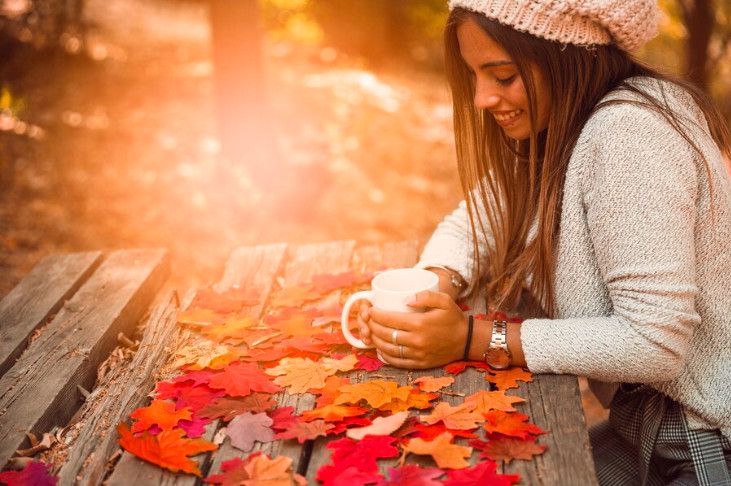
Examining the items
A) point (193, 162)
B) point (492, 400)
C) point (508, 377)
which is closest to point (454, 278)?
point (508, 377)

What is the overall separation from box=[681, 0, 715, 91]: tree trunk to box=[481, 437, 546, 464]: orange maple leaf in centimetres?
389

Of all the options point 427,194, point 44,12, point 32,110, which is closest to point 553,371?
point 427,194

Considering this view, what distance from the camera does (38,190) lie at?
18.5ft

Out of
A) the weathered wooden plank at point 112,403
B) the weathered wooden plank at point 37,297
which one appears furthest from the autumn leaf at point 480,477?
the weathered wooden plank at point 37,297

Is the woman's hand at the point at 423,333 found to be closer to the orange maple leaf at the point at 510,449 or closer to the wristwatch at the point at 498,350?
the wristwatch at the point at 498,350

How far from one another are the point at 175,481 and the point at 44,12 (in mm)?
7089

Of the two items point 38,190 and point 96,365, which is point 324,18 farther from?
point 96,365

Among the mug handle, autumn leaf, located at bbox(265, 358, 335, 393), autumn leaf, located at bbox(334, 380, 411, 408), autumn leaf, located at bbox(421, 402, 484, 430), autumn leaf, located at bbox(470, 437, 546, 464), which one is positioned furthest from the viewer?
the mug handle

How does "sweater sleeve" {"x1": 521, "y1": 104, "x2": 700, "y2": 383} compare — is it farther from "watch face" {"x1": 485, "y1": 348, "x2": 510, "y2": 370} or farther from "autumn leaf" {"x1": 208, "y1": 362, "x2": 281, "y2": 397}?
"autumn leaf" {"x1": 208, "y1": 362, "x2": 281, "y2": 397}

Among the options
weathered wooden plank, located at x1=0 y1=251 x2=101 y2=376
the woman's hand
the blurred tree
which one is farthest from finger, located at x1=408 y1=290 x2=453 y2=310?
the blurred tree

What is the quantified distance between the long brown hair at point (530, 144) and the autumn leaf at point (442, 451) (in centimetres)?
73

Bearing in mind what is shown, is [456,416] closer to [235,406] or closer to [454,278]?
[235,406]

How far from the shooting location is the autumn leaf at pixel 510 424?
1.71 meters

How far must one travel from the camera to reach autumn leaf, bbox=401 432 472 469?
1.61 metres
